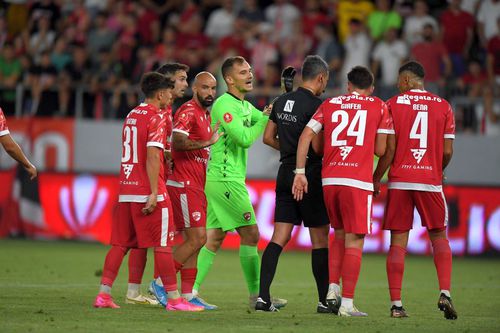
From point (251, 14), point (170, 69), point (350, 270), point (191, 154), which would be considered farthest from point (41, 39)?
point (350, 270)

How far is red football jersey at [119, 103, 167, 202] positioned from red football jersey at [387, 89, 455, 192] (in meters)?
2.35

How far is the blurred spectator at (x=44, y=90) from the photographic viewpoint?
75.3ft

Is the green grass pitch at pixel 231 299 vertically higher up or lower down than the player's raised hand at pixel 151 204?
lower down

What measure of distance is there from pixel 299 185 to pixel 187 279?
1725mm

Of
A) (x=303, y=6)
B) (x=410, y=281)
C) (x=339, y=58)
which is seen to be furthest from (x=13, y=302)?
(x=303, y=6)

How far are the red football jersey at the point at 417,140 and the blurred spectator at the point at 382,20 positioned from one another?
1078 cm

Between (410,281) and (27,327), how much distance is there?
729cm

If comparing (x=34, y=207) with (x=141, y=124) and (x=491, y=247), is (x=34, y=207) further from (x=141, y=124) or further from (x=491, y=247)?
(x=141, y=124)

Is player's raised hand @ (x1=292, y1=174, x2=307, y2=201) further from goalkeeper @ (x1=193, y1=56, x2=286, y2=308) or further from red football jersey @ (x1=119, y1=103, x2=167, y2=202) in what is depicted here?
red football jersey @ (x1=119, y1=103, x2=167, y2=202)

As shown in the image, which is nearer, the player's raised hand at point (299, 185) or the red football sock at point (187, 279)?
the player's raised hand at point (299, 185)

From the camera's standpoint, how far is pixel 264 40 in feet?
73.2

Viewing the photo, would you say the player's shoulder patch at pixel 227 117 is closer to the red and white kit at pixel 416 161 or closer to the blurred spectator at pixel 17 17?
the red and white kit at pixel 416 161

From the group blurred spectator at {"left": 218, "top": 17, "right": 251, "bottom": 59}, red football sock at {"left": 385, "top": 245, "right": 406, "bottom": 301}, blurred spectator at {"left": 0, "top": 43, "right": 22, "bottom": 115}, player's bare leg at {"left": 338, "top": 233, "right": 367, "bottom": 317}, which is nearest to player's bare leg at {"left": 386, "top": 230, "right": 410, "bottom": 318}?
red football sock at {"left": 385, "top": 245, "right": 406, "bottom": 301}

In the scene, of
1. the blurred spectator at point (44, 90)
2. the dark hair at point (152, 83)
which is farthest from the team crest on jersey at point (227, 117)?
the blurred spectator at point (44, 90)
